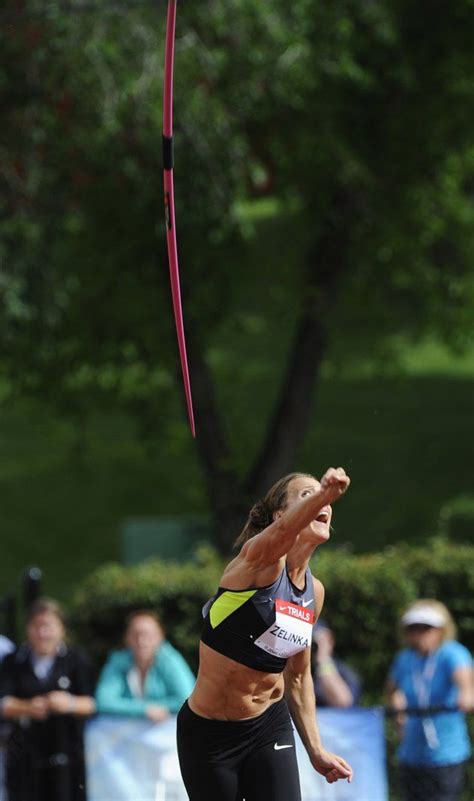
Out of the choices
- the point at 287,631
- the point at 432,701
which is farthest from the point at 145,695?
the point at 287,631

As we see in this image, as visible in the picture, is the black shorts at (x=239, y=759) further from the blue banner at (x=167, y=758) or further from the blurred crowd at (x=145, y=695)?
the blurred crowd at (x=145, y=695)

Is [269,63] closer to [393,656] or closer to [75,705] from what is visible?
[393,656]

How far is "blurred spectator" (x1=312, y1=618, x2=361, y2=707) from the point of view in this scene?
28.4 ft

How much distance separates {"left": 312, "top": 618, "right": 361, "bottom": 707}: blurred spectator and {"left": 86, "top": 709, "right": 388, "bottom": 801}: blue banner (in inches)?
17.4

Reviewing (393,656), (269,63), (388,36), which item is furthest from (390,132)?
(393,656)

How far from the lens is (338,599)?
12.5 m

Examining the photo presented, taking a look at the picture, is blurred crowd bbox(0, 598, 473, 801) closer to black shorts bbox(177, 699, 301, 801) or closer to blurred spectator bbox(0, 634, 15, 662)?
blurred spectator bbox(0, 634, 15, 662)

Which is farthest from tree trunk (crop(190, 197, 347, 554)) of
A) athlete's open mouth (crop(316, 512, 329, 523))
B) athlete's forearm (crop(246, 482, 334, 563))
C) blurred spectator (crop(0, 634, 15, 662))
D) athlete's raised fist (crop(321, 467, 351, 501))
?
athlete's raised fist (crop(321, 467, 351, 501))

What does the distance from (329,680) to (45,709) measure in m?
1.76

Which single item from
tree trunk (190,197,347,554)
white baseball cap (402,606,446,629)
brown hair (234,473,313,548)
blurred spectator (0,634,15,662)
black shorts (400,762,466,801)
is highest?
tree trunk (190,197,347,554)

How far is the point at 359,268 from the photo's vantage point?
18.5 m

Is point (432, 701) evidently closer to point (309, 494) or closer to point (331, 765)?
point (331, 765)

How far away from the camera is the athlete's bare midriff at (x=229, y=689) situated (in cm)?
525

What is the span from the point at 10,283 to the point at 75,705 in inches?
279
